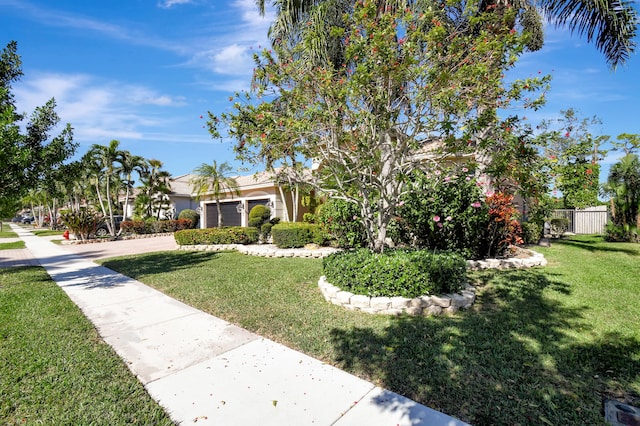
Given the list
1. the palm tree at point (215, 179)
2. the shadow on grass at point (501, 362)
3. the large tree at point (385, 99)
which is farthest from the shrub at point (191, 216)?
the shadow on grass at point (501, 362)

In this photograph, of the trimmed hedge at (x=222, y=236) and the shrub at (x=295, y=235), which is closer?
the shrub at (x=295, y=235)

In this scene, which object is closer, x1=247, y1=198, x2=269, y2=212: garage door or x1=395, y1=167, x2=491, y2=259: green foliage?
x1=395, y1=167, x2=491, y2=259: green foliage

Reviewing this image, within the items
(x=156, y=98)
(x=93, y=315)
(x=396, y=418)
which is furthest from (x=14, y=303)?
(x=396, y=418)

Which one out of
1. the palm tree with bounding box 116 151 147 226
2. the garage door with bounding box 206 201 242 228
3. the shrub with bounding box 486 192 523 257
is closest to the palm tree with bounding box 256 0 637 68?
the shrub with bounding box 486 192 523 257

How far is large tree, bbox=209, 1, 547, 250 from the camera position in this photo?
4.61 metres

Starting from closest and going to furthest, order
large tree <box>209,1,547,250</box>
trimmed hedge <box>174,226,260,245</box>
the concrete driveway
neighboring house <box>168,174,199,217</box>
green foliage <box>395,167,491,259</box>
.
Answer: large tree <box>209,1,547,250</box> → green foliage <box>395,167,491,259</box> → the concrete driveway → trimmed hedge <box>174,226,260,245</box> → neighboring house <box>168,174,199,217</box>

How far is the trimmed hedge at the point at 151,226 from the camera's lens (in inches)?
872

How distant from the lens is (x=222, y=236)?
13.6 m

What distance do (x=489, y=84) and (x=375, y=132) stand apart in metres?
1.83

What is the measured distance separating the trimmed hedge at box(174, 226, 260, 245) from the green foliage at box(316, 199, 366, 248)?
14.7ft

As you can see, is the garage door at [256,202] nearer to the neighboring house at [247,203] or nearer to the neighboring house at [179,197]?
the neighboring house at [247,203]

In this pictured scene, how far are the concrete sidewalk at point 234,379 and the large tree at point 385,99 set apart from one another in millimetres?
3053

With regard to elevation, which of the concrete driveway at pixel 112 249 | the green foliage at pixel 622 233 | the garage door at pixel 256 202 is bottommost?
the concrete driveway at pixel 112 249

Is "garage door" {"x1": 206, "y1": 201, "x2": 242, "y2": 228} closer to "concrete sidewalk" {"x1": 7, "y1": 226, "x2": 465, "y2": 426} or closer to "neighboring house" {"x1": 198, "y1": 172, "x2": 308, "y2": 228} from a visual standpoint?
Answer: "neighboring house" {"x1": 198, "y1": 172, "x2": 308, "y2": 228}
